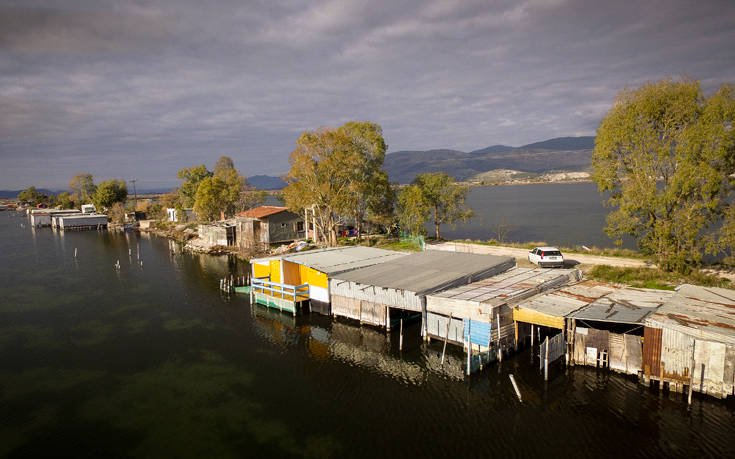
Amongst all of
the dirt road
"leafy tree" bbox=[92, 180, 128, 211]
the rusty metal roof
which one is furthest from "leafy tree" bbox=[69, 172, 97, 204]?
the dirt road

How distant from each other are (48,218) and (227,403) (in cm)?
15013

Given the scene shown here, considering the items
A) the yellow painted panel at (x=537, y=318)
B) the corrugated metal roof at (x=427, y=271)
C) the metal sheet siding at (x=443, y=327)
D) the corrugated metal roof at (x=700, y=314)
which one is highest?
the corrugated metal roof at (x=427, y=271)

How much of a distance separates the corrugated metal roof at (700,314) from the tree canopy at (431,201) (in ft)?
118

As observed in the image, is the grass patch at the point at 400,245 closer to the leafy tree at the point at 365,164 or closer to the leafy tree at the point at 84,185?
the leafy tree at the point at 365,164

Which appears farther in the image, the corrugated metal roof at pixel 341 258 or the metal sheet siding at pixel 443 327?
the corrugated metal roof at pixel 341 258

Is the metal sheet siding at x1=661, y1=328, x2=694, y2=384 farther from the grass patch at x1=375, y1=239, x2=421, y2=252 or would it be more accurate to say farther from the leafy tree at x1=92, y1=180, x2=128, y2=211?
the leafy tree at x1=92, y1=180, x2=128, y2=211

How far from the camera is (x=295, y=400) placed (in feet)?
76.6

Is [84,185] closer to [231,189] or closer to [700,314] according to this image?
[231,189]

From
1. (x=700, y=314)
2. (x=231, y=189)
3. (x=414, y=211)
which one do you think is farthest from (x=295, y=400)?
(x=231, y=189)

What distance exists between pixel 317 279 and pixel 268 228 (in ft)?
108

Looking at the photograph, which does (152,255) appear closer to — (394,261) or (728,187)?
(394,261)

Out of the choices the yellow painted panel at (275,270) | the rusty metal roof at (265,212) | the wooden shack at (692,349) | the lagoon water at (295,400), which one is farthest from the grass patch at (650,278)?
the rusty metal roof at (265,212)

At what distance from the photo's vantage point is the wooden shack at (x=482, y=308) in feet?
85.9

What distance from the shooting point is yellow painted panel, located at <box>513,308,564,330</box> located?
2486cm
